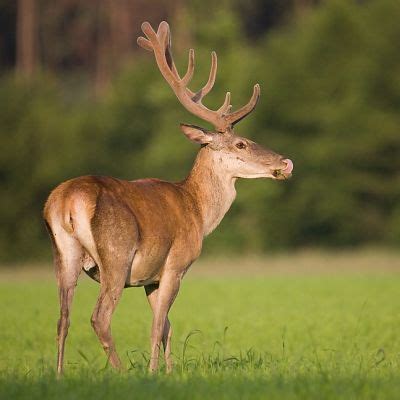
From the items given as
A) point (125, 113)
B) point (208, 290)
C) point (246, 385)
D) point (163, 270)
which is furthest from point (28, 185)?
point (246, 385)

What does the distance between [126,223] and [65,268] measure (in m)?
0.63

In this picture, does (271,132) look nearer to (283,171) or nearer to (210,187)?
(283,171)

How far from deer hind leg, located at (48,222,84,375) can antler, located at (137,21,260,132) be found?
249 centimetres

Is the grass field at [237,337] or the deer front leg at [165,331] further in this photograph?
the deer front leg at [165,331]

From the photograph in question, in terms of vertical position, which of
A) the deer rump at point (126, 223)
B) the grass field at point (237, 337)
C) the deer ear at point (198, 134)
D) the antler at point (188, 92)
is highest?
the antler at point (188, 92)

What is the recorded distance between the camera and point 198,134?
10727 mm

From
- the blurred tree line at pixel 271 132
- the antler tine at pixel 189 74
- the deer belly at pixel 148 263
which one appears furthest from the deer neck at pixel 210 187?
the blurred tree line at pixel 271 132

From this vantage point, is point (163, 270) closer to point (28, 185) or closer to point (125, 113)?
point (28, 185)

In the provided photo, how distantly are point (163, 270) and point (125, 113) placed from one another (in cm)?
3572

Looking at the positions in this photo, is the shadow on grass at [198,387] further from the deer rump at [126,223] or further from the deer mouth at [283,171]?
the deer mouth at [283,171]

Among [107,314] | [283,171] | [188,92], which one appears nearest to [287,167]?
[283,171]

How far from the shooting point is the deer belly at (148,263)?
30.9 feet

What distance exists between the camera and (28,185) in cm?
3866

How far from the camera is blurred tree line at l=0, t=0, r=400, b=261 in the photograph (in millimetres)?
38625
